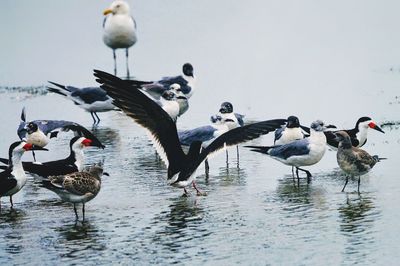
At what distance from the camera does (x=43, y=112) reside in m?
20.8

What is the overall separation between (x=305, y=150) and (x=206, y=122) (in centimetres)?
542

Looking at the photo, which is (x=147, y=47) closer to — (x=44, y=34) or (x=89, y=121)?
(x=44, y=34)

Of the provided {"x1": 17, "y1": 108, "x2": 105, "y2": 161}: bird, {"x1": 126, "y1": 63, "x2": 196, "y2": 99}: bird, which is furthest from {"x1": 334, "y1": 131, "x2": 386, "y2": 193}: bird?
{"x1": 126, "y1": 63, "x2": 196, "y2": 99}: bird

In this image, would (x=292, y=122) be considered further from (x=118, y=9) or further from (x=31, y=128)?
(x=118, y=9)

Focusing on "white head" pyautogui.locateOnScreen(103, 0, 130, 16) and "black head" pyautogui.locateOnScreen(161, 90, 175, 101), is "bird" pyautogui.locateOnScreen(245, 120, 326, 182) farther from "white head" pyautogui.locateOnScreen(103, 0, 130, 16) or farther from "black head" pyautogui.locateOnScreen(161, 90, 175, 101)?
"white head" pyautogui.locateOnScreen(103, 0, 130, 16)

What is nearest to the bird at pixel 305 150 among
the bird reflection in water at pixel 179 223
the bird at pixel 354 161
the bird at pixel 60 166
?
the bird at pixel 354 161

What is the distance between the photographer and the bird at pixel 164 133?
1277 cm

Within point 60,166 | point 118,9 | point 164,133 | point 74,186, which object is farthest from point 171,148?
point 118,9

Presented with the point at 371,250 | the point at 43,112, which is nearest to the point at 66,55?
the point at 43,112

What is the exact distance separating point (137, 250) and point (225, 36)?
63.2 ft

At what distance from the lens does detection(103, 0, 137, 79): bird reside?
26.5 m

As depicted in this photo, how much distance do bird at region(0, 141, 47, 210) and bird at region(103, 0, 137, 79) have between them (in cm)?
1314

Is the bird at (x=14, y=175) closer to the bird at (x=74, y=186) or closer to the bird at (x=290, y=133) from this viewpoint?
the bird at (x=74, y=186)

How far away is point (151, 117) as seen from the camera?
12.9 meters
